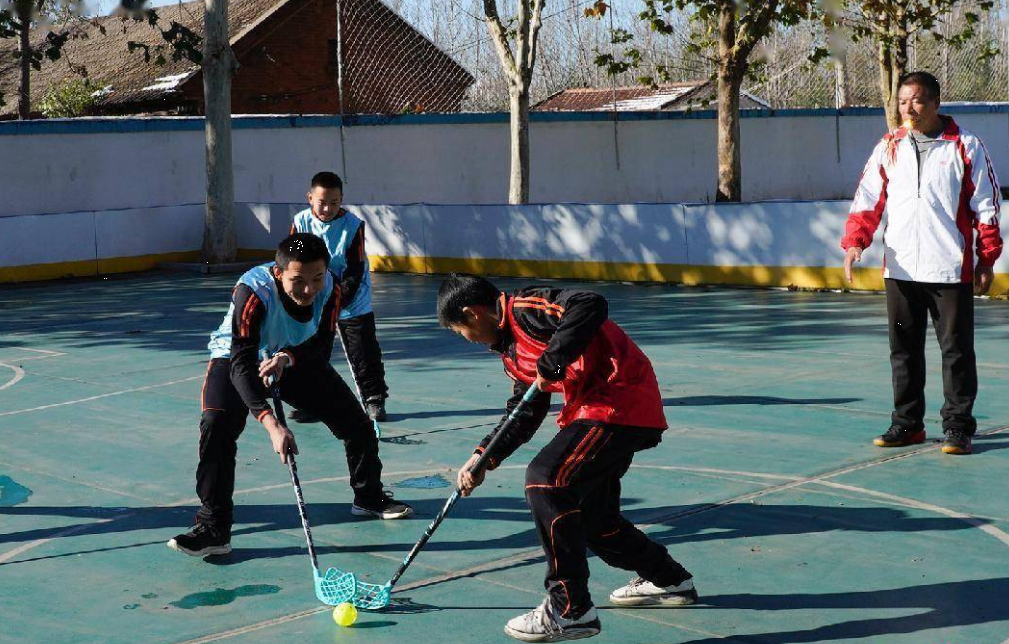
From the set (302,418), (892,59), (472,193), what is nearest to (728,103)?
(892,59)

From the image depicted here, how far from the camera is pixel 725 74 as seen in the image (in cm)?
2141

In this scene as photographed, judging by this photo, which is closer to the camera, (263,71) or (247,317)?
(247,317)

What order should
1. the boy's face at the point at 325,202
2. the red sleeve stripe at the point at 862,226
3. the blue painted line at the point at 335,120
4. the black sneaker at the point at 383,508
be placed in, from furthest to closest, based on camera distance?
the blue painted line at the point at 335,120, the boy's face at the point at 325,202, the red sleeve stripe at the point at 862,226, the black sneaker at the point at 383,508

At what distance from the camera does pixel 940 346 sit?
301 inches

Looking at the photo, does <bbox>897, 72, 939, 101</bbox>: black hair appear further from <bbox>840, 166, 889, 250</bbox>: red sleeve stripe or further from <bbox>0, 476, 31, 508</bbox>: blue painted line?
<bbox>0, 476, 31, 508</bbox>: blue painted line

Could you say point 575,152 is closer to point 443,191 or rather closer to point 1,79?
point 443,191

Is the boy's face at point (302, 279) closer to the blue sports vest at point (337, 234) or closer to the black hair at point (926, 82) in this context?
the blue sports vest at point (337, 234)

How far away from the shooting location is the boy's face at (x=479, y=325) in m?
4.70

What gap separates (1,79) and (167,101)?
7.64m

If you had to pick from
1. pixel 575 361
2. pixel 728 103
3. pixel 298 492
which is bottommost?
pixel 298 492

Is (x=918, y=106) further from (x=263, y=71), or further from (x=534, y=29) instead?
(x=263, y=71)

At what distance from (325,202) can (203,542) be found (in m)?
3.35

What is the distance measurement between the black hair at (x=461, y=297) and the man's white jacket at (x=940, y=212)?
346cm

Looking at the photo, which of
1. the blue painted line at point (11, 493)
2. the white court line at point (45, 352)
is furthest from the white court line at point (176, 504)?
the white court line at point (45, 352)
